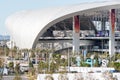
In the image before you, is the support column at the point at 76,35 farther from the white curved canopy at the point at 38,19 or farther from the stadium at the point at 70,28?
the white curved canopy at the point at 38,19

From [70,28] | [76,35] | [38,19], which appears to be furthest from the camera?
[70,28]

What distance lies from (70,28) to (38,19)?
7789 millimetres

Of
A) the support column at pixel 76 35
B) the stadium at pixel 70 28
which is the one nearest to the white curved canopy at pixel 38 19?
the stadium at pixel 70 28

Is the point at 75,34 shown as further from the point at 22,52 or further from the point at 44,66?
the point at 44,66

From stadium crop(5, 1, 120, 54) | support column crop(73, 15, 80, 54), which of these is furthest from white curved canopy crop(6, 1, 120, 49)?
support column crop(73, 15, 80, 54)

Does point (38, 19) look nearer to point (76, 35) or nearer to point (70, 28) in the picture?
point (76, 35)

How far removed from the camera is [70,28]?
66.1 meters

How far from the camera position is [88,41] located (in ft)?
216

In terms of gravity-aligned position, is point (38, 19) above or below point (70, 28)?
above

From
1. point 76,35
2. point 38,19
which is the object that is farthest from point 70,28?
point 76,35

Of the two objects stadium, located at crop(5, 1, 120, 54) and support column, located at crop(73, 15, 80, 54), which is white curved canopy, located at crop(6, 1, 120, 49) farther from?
support column, located at crop(73, 15, 80, 54)

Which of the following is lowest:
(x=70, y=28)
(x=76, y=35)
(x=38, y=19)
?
(x=76, y=35)

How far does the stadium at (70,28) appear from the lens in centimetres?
5494

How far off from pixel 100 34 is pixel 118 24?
3.34 m
